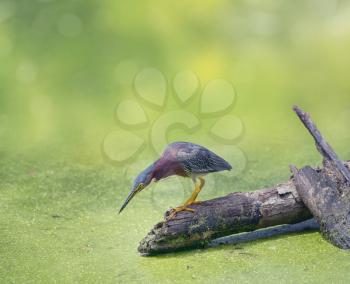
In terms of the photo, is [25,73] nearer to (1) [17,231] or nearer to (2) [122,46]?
(2) [122,46]

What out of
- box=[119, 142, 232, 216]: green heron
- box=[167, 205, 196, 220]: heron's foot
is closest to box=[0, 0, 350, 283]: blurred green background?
box=[167, 205, 196, 220]: heron's foot

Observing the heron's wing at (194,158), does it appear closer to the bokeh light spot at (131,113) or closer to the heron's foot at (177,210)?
the heron's foot at (177,210)

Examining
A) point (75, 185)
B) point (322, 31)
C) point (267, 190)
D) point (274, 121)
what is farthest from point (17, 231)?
point (322, 31)

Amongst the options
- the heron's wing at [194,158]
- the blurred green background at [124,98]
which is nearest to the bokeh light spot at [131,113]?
the blurred green background at [124,98]

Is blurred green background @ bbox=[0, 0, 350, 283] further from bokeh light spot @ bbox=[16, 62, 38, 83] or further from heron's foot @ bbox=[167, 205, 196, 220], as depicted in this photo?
heron's foot @ bbox=[167, 205, 196, 220]

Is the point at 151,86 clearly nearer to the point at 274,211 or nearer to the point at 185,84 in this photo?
the point at 185,84
